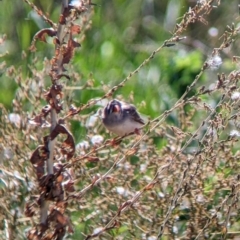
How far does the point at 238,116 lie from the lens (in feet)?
8.15

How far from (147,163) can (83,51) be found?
184 centimetres

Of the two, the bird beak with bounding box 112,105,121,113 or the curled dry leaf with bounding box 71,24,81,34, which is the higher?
the curled dry leaf with bounding box 71,24,81,34

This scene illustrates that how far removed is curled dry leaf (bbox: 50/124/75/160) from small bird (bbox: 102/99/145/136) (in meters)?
1.07

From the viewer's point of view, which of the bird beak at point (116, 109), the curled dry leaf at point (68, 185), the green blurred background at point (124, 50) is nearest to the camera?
the curled dry leaf at point (68, 185)

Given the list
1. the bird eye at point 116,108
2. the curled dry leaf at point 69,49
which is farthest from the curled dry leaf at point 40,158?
the bird eye at point 116,108

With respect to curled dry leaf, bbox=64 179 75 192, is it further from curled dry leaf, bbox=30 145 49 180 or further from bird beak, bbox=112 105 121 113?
bird beak, bbox=112 105 121 113

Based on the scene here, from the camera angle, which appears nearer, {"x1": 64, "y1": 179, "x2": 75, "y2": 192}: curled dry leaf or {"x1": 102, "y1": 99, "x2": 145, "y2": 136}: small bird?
{"x1": 64, "y1": 179, "x2": 75, "y2": 192}: curled dry leaf

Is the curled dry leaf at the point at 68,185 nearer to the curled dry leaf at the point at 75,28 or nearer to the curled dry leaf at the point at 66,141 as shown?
the curled dry leaf at the point at 66,141

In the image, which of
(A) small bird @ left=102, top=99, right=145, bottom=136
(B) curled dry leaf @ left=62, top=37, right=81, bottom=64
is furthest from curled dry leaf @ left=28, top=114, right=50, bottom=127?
(A) small bird @ left=102, top=99, right=145, bottom=136

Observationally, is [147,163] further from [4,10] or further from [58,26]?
[4,10]

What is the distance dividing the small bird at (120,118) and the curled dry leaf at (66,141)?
107 cm

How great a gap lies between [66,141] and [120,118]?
4.28ft

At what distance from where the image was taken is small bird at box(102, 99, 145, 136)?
3639 mm

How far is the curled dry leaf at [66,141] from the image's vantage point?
243 centimetres
